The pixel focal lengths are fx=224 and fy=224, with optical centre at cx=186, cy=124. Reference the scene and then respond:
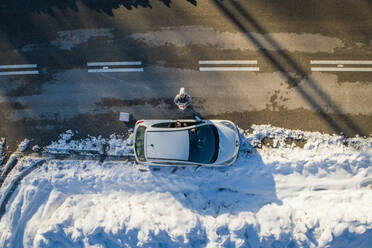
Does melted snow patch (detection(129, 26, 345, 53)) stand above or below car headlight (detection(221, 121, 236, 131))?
above

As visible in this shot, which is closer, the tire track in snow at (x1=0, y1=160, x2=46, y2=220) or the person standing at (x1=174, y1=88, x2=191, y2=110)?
the person standing at (x1=174, y1=88, x2=191, y2=110)

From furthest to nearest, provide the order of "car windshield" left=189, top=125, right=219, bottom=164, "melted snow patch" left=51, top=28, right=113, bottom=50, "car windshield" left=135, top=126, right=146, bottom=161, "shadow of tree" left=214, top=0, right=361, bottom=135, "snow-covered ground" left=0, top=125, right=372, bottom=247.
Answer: "melted snow patch" left=51, top=28, right=113, bottom=50
"shadow of tree" left=214, top=0, right=361, bottom=135
"car windshield" left=135, top=126, right=146, bottom=161
"car windshield" left=189, top=125, right=219, bottom=164
"snow-covered ground" left=0, top=125, right=372, bottom=247

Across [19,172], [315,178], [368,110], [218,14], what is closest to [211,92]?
[218,14]

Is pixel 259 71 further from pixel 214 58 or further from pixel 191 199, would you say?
pixel 191 199

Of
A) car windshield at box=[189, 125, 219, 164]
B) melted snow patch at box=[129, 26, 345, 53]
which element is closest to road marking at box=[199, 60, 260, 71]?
melted snow patch at box=[129, 26, 345, 53]

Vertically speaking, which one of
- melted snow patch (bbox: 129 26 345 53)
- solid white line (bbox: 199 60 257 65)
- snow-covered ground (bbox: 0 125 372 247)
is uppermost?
melted snow patch (bbox: 129 26 345 53)

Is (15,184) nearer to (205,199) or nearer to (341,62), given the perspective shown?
(205,199)

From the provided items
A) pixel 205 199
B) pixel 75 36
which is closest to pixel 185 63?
pixel 75 36

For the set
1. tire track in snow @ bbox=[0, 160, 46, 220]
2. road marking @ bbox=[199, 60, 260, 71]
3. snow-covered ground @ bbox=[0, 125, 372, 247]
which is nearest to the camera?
snow-covered ground @ bbox=[0, 125, 372, 247]

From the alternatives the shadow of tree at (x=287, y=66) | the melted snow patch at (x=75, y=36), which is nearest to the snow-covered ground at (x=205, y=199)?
the shadow of tree at (x=287, y=66)

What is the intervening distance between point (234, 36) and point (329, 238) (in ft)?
23.3

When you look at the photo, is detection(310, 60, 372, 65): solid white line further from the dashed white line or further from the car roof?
the car roof

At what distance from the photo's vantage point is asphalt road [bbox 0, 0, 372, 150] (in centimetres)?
786

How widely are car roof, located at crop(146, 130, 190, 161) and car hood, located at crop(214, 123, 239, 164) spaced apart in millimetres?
1067
